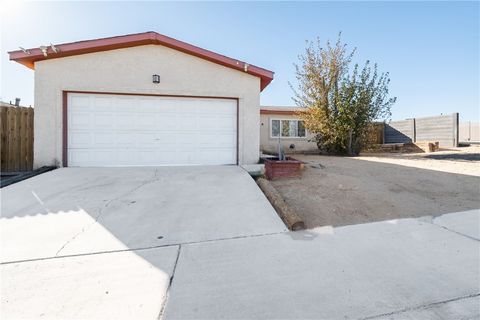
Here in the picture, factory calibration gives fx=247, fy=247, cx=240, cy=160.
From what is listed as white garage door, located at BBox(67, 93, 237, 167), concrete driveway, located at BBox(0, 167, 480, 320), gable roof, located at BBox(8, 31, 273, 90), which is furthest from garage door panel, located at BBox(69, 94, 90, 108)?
concrete driveway, located at BBox(0, 167, 480, 320)

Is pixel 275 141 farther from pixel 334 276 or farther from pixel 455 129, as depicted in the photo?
pixel 334 276

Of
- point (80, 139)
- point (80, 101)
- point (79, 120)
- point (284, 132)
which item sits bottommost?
point (80, 139)

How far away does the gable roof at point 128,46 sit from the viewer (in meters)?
6.96

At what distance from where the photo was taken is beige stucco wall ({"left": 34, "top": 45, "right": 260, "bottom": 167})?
7184 mm

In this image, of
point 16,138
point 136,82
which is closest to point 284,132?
point 136,82

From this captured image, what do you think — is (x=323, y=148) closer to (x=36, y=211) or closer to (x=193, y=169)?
(x=193, y=169)

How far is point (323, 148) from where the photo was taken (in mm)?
13953

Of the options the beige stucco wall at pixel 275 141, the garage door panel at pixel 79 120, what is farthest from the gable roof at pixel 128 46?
the beige stucco wall at pixel 275 141

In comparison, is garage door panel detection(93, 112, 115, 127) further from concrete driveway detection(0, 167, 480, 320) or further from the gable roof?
concrete driveway detection(0, 167, 480, 320)

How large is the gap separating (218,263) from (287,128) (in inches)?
528

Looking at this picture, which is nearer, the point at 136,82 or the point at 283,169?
the point at 283,169

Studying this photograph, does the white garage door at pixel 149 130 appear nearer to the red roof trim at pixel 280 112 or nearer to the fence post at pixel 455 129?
the red roof trim at pixel 280 112

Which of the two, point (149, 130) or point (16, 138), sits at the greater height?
point (149, 130)

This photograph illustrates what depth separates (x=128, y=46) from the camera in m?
7.53
